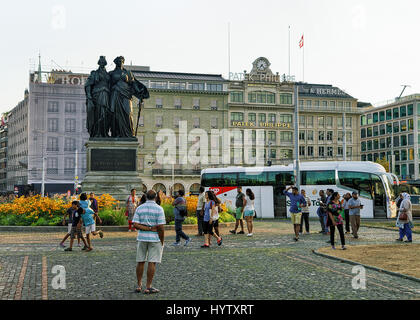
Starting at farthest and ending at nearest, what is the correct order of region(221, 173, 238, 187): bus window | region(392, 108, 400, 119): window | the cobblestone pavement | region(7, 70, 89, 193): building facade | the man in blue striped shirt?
region(392, 108, 400, 119): window → region(7, 70, 89, 193): building facade → region(221, 173, 238, 187): bus window → the man in blue striped shirt → the cobblestone pavement

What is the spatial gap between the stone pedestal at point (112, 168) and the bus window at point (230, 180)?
1362cm

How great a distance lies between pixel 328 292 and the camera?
8.98 m

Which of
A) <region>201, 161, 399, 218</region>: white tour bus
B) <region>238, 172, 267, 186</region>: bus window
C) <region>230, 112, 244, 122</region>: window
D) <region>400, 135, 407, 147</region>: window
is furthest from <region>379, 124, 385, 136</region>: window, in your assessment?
<region>238, 172, 267, 186</region>: bus window

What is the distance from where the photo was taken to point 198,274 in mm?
10898

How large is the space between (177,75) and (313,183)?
52.0 m

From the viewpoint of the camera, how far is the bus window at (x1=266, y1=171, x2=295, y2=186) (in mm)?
36719

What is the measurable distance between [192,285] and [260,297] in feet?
5.18

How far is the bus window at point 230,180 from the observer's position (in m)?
37.7

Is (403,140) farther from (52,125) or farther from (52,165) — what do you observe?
(52,165)

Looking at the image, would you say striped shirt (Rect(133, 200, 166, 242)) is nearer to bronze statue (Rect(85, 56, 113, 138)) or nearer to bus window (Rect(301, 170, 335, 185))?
bronze statue (Rect(85, 56, 113, 138))

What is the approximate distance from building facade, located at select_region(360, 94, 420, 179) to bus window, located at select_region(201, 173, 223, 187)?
195 feet

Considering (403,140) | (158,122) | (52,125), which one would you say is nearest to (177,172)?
(158,122)
